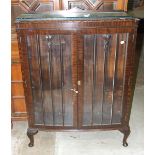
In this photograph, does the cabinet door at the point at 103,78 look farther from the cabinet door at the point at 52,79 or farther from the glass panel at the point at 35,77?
the glass panel at the point at 35,77

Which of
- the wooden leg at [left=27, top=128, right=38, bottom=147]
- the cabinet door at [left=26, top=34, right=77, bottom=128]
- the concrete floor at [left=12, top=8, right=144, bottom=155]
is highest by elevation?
the cabinet door at [left=26, top=34, right=77, bottom=128]

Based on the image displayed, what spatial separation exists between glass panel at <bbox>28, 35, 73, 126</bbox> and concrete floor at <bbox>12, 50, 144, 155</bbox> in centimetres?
30

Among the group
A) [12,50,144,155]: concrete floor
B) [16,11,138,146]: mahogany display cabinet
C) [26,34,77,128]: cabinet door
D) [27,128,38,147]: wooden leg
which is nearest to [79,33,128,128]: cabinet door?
[16,11,138,146]: mahogany display cabinet

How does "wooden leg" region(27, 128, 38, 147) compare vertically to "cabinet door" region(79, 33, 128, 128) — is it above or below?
below

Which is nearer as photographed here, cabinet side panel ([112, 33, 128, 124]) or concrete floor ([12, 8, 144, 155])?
cabinet side panel ([112, 33, 128, 124])

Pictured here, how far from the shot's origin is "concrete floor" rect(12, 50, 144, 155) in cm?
217

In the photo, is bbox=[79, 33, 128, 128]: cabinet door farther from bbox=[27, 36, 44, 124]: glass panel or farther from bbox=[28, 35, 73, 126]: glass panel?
bbox=[27, 36, 44, 124]: glass panel

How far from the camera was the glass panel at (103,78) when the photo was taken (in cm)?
175

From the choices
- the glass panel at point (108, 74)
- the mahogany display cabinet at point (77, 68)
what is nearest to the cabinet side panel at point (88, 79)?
the mahogany display cabinet at point (77, 68)

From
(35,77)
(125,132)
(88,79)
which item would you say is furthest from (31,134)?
(125,132)

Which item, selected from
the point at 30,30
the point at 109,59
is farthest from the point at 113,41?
the point at 30,30
